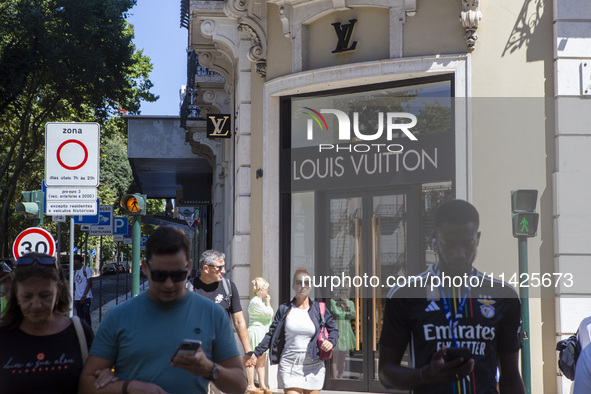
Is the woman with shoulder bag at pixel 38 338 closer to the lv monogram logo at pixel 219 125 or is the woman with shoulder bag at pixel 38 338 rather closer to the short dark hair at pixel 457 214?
the short dark hair at pixel 457 214

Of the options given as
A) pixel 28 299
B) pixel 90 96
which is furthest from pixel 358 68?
pixel 90 96

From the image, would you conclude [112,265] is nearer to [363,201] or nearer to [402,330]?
[363,201]

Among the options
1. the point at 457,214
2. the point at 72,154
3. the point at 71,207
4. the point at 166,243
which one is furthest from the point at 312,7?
the point at 166,243

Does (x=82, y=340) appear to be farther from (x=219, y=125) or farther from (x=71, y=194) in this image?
(x=219, y=125)

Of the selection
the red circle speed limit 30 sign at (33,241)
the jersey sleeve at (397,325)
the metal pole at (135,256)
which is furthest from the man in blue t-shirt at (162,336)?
the red circle speed limit 30 sign at (33,241)

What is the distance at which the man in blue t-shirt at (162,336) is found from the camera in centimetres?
357

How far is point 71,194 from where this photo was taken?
359 inches

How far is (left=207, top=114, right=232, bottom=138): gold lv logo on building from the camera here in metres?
15.8

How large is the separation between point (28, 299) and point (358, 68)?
8005 mm

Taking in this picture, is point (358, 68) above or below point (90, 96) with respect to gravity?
below

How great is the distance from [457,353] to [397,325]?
0.31m

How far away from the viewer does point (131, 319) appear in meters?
3.62

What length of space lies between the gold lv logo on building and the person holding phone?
1221 cm

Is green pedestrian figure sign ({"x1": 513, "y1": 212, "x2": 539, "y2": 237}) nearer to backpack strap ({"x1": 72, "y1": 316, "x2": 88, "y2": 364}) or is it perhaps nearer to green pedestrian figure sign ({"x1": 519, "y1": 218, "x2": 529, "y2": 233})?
green pedestrian figure sign ({"x1": 519, "y1": 218, "x2": 529, "y2": 233})
